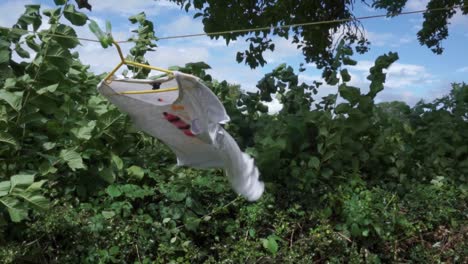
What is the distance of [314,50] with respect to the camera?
933 cm

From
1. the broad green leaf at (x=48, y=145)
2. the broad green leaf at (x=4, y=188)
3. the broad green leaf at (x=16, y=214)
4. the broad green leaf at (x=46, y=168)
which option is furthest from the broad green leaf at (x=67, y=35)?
the broad green leaf at (x=16, y=214)

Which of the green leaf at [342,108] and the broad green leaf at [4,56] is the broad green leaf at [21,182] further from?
the green leaf at [342,108]

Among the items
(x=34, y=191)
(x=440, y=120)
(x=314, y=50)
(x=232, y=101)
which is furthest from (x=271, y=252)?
(x=314, y=50)

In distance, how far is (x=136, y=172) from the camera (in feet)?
12.9

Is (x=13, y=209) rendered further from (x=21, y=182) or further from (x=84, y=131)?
(x=84, y=131)

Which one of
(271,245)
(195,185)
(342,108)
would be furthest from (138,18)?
(271,245)

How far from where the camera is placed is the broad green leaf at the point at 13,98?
3549 mm

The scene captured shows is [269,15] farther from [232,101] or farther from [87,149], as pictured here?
[87,149]

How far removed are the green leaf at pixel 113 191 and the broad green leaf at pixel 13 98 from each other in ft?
2.36

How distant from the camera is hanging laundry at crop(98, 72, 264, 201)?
3031 millimetres

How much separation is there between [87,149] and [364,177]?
207 cm

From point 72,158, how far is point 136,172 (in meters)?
0.46

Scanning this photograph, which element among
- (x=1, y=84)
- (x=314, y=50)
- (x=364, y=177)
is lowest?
(x=314, y=50)

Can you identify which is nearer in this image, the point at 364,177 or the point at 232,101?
the point at 364,177
